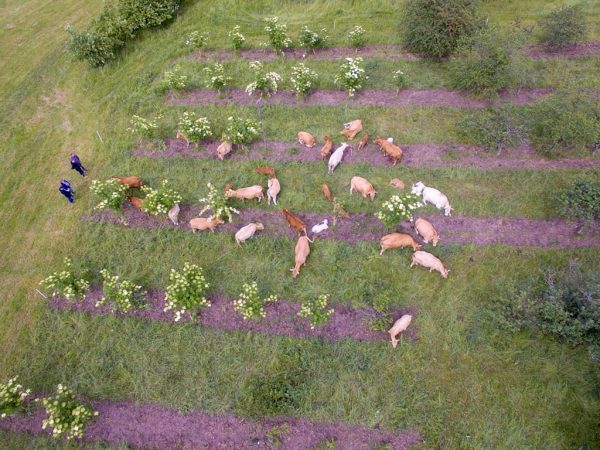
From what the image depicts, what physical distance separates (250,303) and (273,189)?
4.56 m

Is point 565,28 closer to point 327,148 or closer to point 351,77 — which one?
point 351,77

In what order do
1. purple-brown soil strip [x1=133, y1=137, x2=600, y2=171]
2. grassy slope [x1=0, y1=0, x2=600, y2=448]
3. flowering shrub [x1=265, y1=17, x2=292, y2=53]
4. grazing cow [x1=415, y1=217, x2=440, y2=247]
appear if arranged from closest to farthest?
grassy slope [x1=0, y1=0, x2=600, y2=448] < grazing cow [x1=415, y1=217, x2=440, y2=247] < purple-brown soil strip [x1=133, y1=137, x2=600, y2=171] < flowering shrub [x1=265, y1=17, x2=292, y2=53]

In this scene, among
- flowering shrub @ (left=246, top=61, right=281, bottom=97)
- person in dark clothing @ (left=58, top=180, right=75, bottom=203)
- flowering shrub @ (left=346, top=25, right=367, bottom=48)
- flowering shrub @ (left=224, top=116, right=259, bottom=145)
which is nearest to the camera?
person in dark clothing @ (left=58, top=180, right=75, bottom=203)

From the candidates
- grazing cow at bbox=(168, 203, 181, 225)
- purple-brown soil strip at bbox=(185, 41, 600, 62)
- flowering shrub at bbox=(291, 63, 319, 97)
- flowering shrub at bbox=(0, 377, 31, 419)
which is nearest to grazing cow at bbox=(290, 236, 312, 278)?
grazing cow at bbox=(168, 203, 181, 225)

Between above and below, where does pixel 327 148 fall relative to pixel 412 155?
above

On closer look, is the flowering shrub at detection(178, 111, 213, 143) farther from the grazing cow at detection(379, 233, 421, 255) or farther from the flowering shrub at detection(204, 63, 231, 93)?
the grazing cow at detection(379, 233, 421, 255)

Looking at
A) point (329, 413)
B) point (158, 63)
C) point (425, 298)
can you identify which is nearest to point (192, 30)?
point (158, 63)

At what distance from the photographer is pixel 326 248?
13.6m

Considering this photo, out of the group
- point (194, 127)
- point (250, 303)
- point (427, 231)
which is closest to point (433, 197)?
point (427, 231)

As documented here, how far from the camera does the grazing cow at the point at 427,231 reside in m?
13.3

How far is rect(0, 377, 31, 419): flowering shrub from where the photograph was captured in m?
10.2

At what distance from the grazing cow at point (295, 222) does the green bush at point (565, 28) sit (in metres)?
16.2

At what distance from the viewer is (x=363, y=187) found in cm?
1446

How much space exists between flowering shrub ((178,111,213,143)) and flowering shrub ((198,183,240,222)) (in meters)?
3.01
